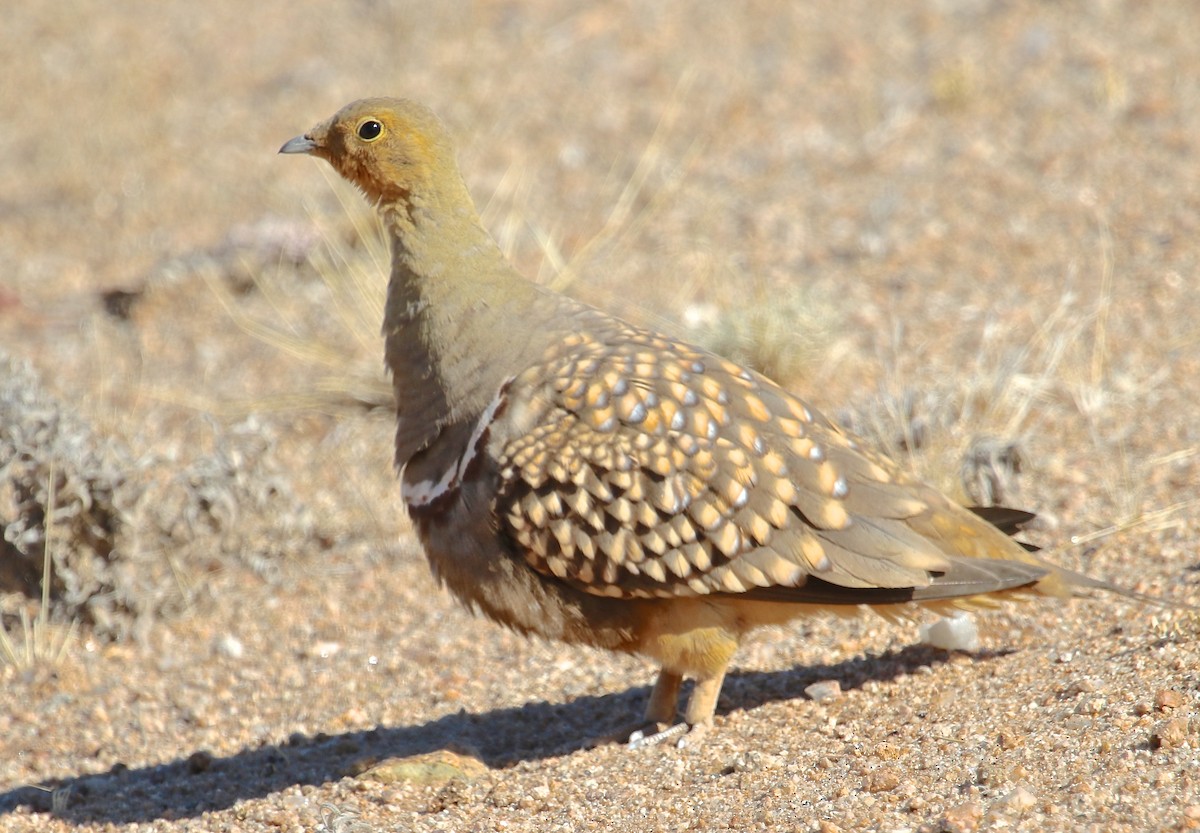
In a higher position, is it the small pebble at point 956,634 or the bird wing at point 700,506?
the bird wing at point 700,506

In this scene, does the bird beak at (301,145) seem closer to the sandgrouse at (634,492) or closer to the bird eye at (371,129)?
the bird eye at (371,129)

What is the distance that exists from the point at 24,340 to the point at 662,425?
5666mm

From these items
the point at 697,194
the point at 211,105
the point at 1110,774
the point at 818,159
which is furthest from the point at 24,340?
the point at 1110,774

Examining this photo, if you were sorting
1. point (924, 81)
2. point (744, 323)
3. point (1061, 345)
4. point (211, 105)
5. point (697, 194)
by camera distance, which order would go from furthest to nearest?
1. point (211, 105)
2. point (924, 81)
3. point (697, 194)
4. point (744, 323)
5. point (1061, 345)

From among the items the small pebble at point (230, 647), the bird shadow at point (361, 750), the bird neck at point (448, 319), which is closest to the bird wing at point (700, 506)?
the bird neck at point (448, 319)

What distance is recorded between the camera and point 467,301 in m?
4.41

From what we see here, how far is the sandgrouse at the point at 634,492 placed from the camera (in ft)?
13.2

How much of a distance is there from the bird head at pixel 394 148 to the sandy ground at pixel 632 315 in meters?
1.80

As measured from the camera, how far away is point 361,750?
4840 mm

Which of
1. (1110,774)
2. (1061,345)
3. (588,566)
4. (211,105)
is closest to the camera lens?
(1110,774)

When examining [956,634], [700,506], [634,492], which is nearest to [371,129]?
[634,492]

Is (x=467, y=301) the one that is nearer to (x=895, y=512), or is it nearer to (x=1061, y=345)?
(x=895, y=512)

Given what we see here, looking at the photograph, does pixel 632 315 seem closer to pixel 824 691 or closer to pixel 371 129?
pixel 371 129

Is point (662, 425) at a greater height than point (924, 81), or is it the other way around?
point (924, 81)
